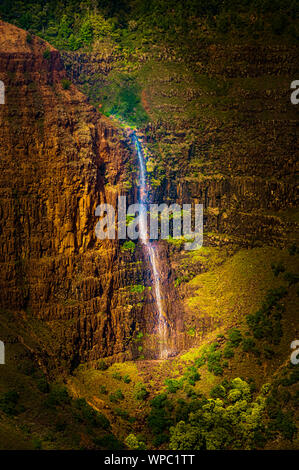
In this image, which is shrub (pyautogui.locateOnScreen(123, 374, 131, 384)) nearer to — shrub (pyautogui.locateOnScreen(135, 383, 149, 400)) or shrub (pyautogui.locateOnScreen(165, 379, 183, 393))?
shrub (pyautogui.locateOnScreen(135, 383, 149, 400))

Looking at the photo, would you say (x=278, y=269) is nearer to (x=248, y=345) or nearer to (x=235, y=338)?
(x=235, y=338)

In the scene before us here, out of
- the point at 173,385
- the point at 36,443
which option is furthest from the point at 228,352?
the point at 36,443

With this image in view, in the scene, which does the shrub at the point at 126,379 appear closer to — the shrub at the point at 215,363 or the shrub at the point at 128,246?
the shrub at the point at 215,363

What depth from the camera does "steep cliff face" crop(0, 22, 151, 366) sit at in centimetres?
4684

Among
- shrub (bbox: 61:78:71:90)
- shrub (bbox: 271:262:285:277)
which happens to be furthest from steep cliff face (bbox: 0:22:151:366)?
shrub (bbox: 271:262:285:277)

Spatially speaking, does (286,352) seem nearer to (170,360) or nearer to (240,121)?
(170,360)

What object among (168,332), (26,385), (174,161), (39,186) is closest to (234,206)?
(174,161)

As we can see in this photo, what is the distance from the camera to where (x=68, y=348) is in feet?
156

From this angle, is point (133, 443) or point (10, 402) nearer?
point (10, 402)

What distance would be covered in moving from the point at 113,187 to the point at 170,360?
32.3 ft

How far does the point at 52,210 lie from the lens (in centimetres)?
4762

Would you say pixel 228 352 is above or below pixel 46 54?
below

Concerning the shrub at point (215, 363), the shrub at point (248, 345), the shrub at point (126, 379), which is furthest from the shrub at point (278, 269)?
the shrub at point (126, 379)

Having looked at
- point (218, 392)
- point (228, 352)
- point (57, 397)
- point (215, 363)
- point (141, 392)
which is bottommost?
point (141, 392)
